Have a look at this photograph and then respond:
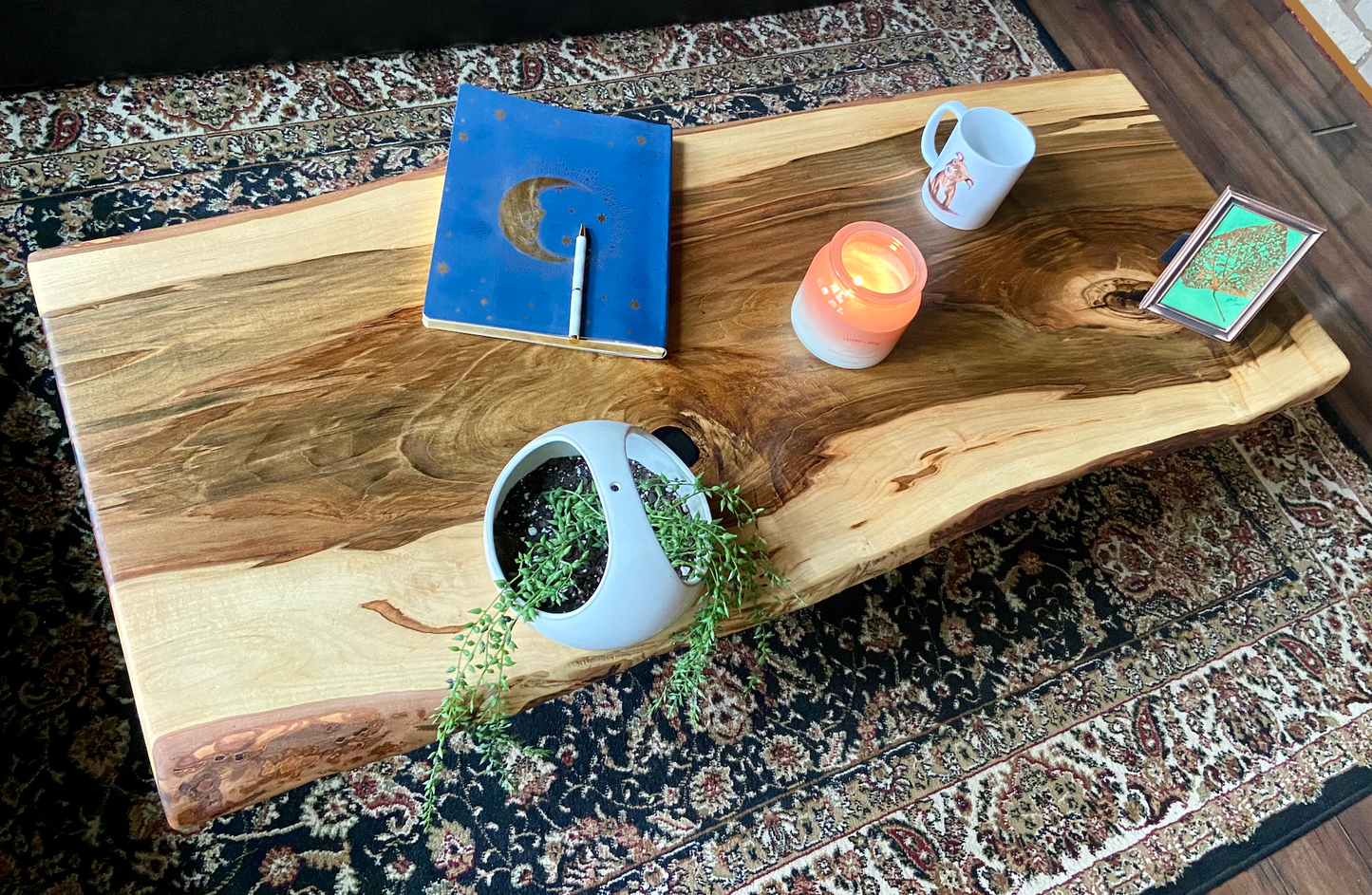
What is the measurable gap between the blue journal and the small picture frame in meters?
0.60

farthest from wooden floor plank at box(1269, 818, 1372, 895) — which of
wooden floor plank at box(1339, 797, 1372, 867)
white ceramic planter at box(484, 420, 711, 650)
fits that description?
white ceramic planter at box(484, 420, 711, 650)

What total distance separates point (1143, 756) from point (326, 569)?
114 cm

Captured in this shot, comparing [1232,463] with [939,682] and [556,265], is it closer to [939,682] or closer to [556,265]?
[939,682]

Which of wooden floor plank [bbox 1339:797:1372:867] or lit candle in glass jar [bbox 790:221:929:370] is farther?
wooden floor plank [bbox 1339:797:1372:867]

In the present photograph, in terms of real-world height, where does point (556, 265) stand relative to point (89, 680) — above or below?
above

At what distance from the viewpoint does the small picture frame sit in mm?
979

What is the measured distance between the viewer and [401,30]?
159 centimetres

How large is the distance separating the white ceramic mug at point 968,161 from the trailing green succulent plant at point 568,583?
1.61ft

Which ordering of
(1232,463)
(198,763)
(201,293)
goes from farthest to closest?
(1232,463) < (201,293) < (198,763)

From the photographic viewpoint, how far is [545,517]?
0.77 meters

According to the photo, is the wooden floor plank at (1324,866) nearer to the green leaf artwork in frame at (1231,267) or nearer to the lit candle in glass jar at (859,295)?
the green leaf artwork in frame at (1231,267)

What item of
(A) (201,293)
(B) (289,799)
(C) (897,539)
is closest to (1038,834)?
(C) (897,539)

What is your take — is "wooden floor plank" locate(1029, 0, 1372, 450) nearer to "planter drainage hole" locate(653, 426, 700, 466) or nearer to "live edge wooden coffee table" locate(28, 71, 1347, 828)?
"live edge wooden coffee table" locate(28, 71, 1347, 828)

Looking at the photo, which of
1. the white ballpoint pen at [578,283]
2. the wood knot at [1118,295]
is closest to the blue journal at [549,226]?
the white ballpoint pen at [578,283]
